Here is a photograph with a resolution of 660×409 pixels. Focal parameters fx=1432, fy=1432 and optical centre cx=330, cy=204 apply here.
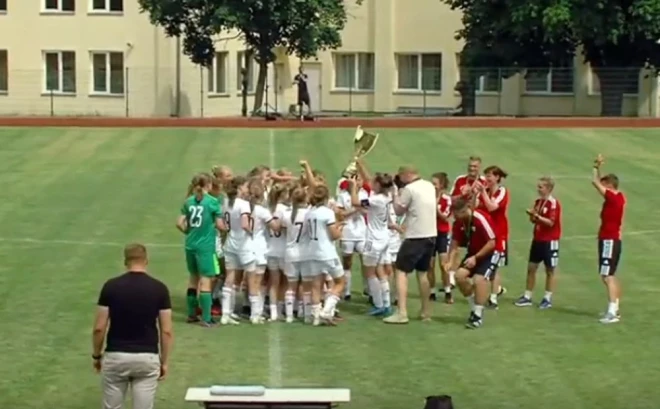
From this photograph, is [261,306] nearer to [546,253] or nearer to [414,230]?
[414,230]

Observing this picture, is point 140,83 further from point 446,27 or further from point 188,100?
point 446,27

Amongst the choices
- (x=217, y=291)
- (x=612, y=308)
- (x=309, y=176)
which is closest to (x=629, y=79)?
(x=612, y=308)

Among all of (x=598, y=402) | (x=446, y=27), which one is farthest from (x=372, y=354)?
(x=446, y=27)

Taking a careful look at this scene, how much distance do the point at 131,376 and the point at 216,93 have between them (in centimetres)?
5348

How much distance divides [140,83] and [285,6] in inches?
346

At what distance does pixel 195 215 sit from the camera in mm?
18000

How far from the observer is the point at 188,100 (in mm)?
62625

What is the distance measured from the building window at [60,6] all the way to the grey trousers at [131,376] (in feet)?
172

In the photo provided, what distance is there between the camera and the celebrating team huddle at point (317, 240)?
1823 centimetres

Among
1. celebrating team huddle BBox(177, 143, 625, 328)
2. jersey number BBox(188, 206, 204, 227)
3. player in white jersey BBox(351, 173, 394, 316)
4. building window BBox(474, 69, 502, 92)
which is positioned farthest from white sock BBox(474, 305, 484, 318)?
building window BBox(474, 69, 502, 92)

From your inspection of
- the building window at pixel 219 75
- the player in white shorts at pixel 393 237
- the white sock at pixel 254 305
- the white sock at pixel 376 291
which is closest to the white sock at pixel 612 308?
the player in white shorts at pixel 393 237

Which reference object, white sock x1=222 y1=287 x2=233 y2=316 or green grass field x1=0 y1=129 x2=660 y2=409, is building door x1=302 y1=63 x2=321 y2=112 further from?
white sock x1=222 y1=287 x2=233 y2=316

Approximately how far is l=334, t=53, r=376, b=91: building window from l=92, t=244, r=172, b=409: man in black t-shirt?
5764 cm

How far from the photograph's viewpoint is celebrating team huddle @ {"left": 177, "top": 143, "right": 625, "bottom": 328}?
1823 centimetres
